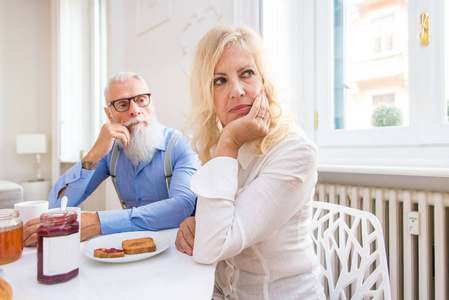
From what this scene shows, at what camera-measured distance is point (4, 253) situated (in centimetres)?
80

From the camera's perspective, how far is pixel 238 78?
104 cm

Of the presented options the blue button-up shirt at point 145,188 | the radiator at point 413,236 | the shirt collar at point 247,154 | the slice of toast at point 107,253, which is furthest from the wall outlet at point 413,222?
the slice of toast at point 107,253

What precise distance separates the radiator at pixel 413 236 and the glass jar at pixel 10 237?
1514mm

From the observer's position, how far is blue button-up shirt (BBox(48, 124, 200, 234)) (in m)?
1.16

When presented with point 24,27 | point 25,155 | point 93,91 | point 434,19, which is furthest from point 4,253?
point 24,27

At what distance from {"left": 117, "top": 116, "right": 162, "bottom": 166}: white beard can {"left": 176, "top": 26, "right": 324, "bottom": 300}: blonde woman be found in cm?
63

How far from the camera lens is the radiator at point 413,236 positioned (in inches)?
52.5

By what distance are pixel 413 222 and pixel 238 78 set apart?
44.3 inches

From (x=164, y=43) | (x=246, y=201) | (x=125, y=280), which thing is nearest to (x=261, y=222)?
(x=246, y=201)

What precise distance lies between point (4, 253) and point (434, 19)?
217 cm

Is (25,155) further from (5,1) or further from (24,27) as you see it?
(5,1)

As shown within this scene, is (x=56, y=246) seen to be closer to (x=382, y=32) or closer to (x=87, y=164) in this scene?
(x=87, y=164)

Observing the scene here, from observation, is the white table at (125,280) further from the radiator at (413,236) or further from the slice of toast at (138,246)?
the radiator at (413,236)

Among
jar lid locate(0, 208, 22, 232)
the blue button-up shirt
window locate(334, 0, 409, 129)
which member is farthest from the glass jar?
window locate(334, 0, 409, 129)
